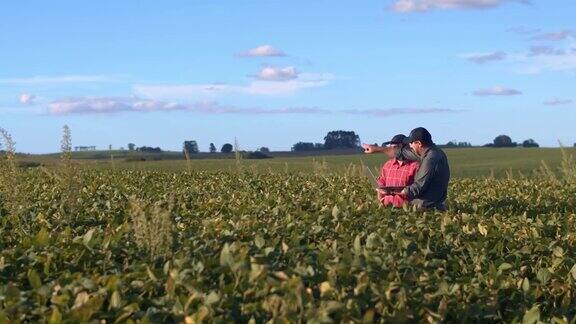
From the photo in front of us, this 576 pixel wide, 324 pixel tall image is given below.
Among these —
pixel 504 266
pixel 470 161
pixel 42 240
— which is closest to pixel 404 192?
pixel 504 266

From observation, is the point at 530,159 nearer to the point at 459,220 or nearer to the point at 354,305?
the point at 459,220

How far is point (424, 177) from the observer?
9969 millimetres

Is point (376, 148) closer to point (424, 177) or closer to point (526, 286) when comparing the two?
point (424, 177)

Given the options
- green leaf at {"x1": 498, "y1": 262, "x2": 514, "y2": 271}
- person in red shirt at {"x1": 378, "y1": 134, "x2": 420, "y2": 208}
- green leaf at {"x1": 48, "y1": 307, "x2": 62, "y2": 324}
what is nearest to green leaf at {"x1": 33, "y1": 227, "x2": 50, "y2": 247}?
green leaf at {"x1": 48, "y1": 307, "x2": 62, "y2": 324}

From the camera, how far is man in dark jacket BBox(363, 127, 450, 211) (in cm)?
999

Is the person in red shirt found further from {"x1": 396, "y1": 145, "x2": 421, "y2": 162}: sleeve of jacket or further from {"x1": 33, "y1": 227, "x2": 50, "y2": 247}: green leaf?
{"x1": 33, "y1": 227, "x2": 50, "y2": 247}: green leaf

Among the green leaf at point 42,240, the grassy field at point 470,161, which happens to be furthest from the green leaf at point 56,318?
the grassy field at point 470,161

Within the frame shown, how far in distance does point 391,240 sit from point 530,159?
176ft

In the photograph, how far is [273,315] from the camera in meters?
4.05

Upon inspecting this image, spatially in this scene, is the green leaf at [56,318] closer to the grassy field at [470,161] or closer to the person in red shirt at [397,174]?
the person in red shirt at [397,174]

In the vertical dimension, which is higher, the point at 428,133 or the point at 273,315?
the point at 428,133

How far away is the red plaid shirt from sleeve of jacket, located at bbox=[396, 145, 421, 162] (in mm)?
59

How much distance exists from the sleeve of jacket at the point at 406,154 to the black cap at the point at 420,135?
0.35 metres

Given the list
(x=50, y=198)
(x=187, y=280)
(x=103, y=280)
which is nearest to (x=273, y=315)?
(x=187, y=280)
